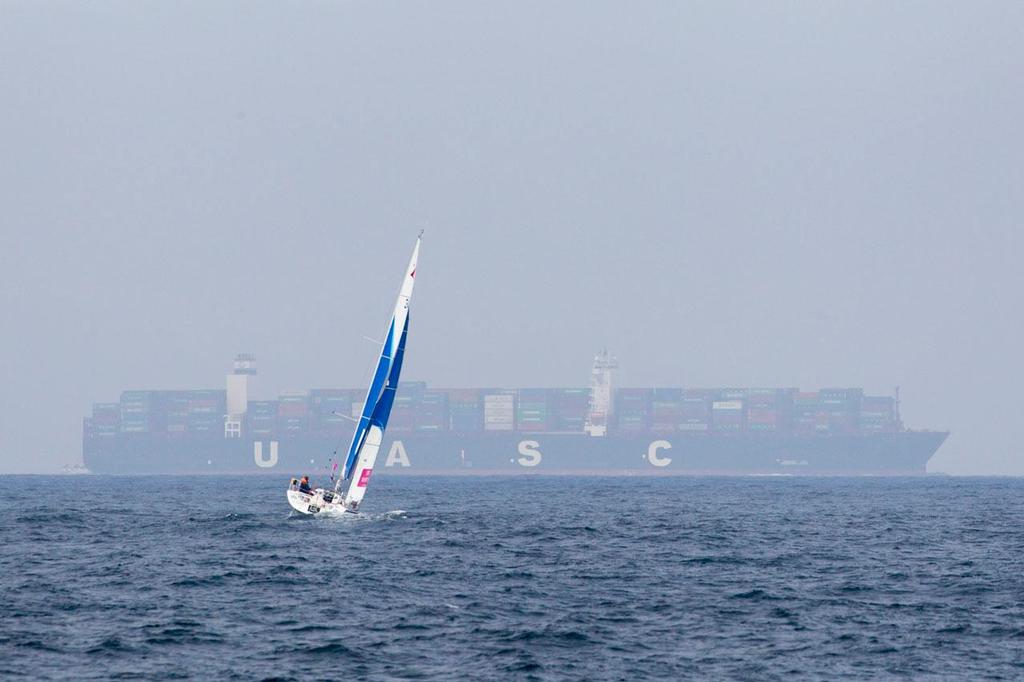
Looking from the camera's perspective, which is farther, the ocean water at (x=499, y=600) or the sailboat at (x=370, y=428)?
the sailboat at (x=370, y=428)

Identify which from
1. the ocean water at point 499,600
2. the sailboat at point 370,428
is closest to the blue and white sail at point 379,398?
the sailboat at point 370,428

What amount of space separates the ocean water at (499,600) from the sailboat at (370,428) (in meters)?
1.22

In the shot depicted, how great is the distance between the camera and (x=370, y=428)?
5150cm

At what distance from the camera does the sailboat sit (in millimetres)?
50344

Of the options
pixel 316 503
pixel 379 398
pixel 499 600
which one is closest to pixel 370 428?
pixel 379 398

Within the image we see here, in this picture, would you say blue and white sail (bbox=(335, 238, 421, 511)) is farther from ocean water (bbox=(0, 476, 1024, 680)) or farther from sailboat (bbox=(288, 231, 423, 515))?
ocean water (bbox=(0, 476, 1024, 680))

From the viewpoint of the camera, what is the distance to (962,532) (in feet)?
177

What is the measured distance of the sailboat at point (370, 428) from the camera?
50344 millimetres

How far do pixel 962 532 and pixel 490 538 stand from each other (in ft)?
67.6

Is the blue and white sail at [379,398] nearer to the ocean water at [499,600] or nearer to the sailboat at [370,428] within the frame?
the sailboat at [370,428]

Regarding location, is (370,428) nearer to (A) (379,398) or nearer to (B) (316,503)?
(A) (379,398)

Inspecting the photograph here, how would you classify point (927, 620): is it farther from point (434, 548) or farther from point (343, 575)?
point (434, 548)

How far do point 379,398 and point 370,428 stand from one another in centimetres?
130

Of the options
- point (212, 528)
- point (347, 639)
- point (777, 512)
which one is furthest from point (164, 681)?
point (777, 512)
